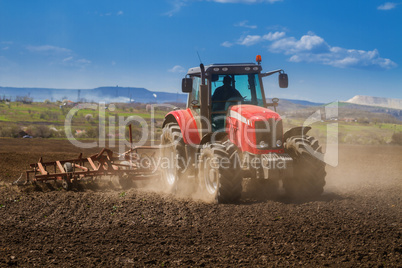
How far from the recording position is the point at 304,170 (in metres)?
8.16

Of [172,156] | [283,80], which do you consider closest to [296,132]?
[283,80]

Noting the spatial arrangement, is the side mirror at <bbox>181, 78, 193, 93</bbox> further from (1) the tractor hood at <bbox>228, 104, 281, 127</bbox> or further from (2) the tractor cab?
(1) the tractor hood at <bbox>228, 104, 281, 127</bbox>

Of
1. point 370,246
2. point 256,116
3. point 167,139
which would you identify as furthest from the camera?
point 167,139

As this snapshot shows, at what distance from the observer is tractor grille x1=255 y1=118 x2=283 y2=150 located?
26.7 feet

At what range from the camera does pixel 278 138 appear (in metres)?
8.32

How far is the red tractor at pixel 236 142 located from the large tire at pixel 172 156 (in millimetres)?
24

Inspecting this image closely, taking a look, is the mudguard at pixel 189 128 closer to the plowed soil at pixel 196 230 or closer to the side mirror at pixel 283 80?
the plowed soil at pixel 196 230

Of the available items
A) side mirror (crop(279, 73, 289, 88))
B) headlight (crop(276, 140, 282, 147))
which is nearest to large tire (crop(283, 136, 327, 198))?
headlight (crop(276, 140, 282, 147))

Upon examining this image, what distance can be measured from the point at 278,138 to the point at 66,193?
195 inches

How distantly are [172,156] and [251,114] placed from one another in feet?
9.87

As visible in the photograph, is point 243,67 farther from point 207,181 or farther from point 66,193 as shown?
point 66,193

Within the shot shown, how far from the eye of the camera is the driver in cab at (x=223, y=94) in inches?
360

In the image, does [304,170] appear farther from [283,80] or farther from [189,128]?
[189,128]

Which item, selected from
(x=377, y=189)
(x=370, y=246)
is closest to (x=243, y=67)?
(x=377, y=189)
